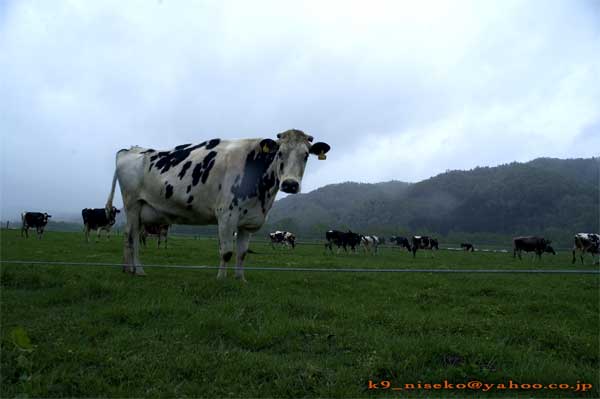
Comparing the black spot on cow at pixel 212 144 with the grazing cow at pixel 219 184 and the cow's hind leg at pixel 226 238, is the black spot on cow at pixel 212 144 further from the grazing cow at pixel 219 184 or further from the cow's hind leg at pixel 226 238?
the cow's hind leg at pixel 226 238

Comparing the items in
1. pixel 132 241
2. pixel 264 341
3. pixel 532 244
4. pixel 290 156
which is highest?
pixel 290 156

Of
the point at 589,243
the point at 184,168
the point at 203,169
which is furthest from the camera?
the point at 589,243

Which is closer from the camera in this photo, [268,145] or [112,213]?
[268,145]

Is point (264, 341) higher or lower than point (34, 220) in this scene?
lower

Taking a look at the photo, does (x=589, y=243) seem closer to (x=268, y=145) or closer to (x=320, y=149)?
(x=320, y=149)

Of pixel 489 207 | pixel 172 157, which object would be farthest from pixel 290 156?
pixel 489 207

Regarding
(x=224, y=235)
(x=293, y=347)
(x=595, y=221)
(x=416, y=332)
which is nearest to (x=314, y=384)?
(x=293, y=347)

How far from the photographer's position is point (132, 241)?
1051 centimetres

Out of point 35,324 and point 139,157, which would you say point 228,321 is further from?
point 139,157

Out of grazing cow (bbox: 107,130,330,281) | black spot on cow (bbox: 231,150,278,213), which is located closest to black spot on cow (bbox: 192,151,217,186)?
grazing cow (bbox: 107,130,330,281)

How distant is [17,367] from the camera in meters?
4.16

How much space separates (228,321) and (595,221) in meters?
149

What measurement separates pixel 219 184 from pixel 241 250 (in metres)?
1.63

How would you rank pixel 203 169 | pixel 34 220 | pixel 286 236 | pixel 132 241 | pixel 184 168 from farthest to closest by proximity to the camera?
pixel 286 236
pixel 34 220
pixel 132 241
pixel 184 168
pixel 203 169
